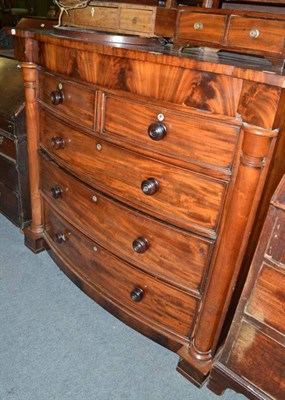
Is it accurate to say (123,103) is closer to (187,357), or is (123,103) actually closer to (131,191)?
(131,191)

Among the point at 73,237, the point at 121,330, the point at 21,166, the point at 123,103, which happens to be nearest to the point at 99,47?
the point at 123,103

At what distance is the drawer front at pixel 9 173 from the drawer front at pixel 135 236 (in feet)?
1.58

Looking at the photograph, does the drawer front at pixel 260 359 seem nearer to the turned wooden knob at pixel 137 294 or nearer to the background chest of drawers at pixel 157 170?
the background chest of drawers at pixel 157 170

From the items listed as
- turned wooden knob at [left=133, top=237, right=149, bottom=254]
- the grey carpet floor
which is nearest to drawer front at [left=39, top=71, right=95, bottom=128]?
turned wooden knob at [left=133, top=237, right=149, bottom=254]

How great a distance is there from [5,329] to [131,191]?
3.00 feet

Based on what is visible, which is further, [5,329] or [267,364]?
[5,329]

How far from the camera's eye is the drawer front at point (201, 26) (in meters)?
1.13

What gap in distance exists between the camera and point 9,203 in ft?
7.25

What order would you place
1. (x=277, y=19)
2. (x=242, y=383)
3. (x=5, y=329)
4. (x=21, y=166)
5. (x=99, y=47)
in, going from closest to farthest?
(x=277, y=19) → (x=99, y=47) → (x=242, y=383) → (x=5, y=329) → (x=21, y=166)

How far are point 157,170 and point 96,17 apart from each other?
0.73 m

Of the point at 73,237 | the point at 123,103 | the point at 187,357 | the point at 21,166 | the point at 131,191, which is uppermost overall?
the point at 123,103

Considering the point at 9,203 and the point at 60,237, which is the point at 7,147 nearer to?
the point at 9,203

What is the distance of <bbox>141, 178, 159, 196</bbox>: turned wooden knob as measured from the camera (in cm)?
118

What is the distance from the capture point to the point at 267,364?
3.80 ft
